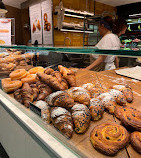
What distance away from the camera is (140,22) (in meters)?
4.87

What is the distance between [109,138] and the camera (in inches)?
20.2

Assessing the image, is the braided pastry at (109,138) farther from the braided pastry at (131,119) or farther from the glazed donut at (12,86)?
the glazed donut at (12,86)

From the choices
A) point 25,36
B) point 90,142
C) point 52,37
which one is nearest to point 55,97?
point 90,142

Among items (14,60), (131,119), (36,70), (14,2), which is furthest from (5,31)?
(14,2)

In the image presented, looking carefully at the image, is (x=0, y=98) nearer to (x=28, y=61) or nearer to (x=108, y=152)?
(x=28, y=61)

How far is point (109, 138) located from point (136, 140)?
9 centimetres

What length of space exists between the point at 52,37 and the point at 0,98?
4.21m

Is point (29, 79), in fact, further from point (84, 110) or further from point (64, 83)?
point (84, 110)

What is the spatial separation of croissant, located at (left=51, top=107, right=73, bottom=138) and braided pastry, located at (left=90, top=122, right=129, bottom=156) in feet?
0.33

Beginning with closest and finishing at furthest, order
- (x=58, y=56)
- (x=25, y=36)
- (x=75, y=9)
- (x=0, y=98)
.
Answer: (x=0, y=98) → (x=58, y=56) → (x=75, y=9) → (x=25, y=36)

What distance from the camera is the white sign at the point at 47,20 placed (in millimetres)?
4771

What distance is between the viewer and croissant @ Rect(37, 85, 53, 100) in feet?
2.74

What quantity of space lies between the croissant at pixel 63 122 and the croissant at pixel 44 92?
0.70ft

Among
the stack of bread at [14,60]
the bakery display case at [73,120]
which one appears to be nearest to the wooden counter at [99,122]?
the bakery display case at [73,120]
